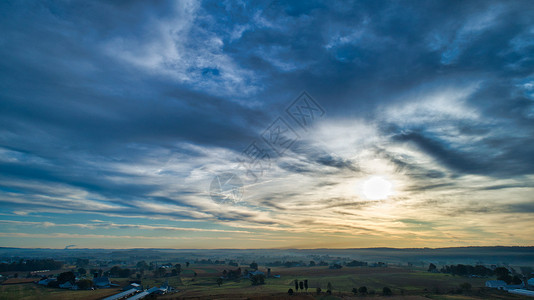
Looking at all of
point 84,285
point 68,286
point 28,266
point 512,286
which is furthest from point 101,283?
point 512,286

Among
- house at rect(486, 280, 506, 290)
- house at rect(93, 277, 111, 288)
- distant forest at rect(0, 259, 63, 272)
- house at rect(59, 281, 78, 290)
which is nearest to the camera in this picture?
house at rect(59, 281, 78, 290)

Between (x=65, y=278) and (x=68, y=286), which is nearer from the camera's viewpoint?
(x=68, y=286)

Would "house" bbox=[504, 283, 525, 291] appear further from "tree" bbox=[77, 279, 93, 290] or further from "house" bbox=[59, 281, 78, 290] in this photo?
"house" bbox=[59, 281, 78, 290]

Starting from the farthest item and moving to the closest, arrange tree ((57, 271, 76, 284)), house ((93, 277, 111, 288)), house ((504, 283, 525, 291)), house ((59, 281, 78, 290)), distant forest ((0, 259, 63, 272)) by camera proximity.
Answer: distant forest ((0, 259, 63, 272))
house ((93, 277, 111, 288))
tree ((57, 271, 76, 284))
house ((59, 281, 78, 290))
house ((504, 283, 525, 291))

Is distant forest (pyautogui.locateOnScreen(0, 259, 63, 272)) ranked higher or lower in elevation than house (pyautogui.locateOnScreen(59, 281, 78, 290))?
lower

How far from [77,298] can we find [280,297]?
162ft

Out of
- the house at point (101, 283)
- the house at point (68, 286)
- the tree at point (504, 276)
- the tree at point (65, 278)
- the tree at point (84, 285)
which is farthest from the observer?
the house at point (101, 283)

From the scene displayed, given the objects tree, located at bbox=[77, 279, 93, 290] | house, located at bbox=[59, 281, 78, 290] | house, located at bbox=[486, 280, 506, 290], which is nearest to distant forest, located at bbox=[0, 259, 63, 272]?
house, located at bbox=[59, 281, 78, 290]

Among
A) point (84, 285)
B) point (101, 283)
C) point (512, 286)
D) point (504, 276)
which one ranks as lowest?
point (101, 283)

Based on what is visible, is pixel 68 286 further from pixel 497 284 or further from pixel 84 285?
pixel 497 284

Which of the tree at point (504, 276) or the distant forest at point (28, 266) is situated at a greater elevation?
the tree at point (504, 276)

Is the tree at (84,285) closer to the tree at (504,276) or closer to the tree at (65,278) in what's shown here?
the tree at (65,278)

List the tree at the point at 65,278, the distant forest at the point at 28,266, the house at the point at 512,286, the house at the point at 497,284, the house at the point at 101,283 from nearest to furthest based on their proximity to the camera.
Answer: the house at the point at 512,286
the house at the point at 497,284
the tree at the point at 65,278
the house at the point at 101,283
the distant forest at the point at 28,266

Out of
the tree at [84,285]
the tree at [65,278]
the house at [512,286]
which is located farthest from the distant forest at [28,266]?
the house at [512,286]
